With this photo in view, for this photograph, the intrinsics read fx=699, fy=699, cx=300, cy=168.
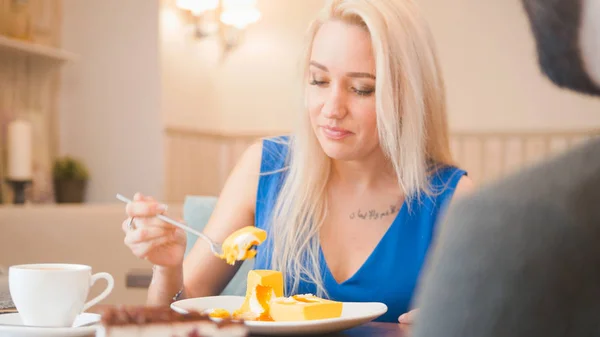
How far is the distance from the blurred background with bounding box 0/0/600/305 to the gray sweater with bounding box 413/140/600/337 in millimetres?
1605

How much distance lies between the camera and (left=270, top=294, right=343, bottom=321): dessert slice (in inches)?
37.1

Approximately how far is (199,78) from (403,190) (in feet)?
8.95

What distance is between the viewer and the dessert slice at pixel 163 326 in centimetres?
65

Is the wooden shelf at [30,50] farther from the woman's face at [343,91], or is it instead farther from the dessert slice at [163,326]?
the dessert slice at [163,326]

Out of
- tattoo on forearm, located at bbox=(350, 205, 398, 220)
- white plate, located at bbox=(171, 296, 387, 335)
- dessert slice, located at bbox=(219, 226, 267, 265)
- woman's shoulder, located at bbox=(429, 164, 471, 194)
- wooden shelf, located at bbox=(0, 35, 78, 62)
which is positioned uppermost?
wooden shelf, located at bbox=(0, 35, 78, 62)

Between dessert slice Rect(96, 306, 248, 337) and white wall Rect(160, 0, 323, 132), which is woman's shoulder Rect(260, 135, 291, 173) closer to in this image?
dessert slice Rect(96, 306, 248, 337)

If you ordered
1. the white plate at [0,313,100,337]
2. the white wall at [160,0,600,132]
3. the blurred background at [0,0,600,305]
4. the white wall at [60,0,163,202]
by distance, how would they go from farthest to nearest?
the white wall at [160,0,600,132], the white wall at [60,0,163,202], the blurred background at [0,0,600,305], the white plate at [0,313,100,337]

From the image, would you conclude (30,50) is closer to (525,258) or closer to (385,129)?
(385,129)

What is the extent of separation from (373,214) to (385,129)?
21 centimetres

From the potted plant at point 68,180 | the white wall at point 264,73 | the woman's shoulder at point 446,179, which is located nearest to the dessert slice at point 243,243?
the woman's shoulder at point 446,179

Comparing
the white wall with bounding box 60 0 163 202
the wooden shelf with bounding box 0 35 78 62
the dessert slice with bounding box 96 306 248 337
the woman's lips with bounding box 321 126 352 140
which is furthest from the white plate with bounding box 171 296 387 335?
the white wall with bounding box 60 0 163 202

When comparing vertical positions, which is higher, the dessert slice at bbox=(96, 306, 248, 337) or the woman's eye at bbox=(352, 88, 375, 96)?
the woman's eye at bbox=(352, 88, 375, 96)

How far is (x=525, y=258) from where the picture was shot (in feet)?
0.80

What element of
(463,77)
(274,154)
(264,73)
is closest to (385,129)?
(274,154)
